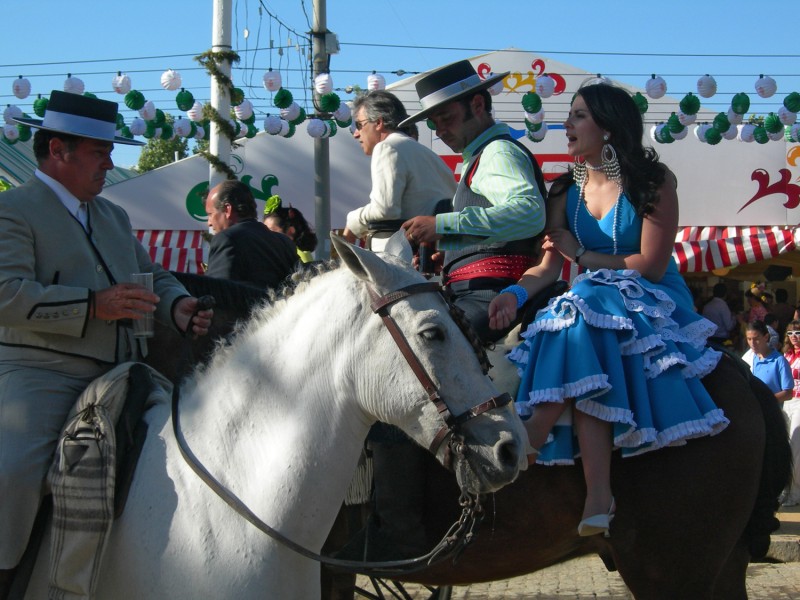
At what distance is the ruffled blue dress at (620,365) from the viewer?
136 inches

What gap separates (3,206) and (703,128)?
10.2 m

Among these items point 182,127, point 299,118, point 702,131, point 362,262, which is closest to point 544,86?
point 702,131

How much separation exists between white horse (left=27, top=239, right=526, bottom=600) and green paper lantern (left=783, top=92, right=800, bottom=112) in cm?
945

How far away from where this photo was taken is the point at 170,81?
33.5 ft

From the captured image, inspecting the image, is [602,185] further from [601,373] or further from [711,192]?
[711,192]

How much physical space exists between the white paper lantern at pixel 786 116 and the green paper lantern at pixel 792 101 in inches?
3.1

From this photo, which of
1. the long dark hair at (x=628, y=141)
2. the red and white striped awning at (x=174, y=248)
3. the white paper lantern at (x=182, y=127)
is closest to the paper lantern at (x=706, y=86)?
the white paper lantern at (x=182, y=127)

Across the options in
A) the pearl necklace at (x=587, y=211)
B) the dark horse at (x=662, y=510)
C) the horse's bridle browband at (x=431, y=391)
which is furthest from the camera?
the pearl necklace at (x=587, y=211)

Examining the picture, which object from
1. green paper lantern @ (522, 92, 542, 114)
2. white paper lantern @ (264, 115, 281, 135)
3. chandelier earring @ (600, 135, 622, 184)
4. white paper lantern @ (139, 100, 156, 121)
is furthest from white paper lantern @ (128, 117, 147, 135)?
chandelier earring @ (600, 135, 622, 184)

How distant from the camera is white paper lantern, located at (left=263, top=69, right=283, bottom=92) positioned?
10.4m

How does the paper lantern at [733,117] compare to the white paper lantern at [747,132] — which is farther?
the white paper lantern at [747,132]

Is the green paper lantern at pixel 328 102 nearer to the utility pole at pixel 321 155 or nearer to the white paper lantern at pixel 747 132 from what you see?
the utility pole at pixel 321 155

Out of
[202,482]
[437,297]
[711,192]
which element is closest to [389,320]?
[437,297]

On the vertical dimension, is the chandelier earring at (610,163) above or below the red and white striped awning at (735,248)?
below
